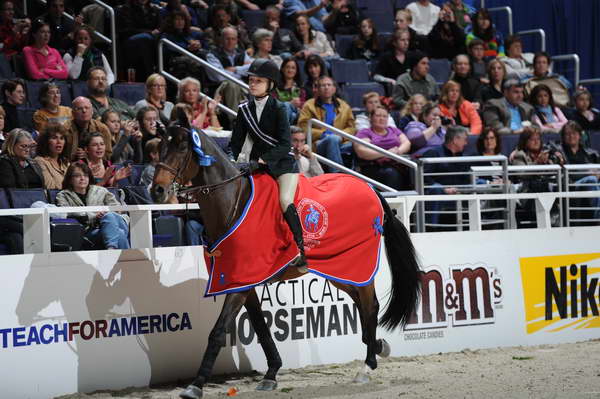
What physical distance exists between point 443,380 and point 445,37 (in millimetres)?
9433

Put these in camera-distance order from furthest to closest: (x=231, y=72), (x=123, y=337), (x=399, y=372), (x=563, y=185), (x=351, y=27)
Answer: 1. (x=351, y=27)
2. (x=231, y=72)
3. (x=563, y=185)
4. (x=399, y=372)
5. (x=123, y=337)

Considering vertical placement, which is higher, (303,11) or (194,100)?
(303,11)

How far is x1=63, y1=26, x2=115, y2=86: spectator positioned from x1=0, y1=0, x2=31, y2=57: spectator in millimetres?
538

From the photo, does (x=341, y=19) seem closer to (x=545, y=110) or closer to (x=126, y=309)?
Result: (x=545, y=110)

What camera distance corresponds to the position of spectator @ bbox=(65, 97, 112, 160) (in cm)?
899

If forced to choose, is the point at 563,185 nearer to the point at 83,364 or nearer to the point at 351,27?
the point at 351,27

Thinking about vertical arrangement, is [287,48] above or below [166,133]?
above

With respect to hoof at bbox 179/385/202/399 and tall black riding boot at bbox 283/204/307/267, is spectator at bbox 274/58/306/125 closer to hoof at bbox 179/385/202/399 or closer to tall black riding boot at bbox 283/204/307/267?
tall black riding boot at bbox 283/204/307/267

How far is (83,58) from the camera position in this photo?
1129 centimetres

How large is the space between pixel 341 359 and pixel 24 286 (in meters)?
2.96

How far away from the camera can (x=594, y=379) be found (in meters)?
7.14

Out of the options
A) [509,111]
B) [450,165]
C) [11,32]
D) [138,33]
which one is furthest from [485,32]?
[11,32]

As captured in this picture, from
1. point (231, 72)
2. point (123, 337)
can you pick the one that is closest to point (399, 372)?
point (123, 337)

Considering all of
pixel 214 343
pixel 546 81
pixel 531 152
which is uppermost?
pixel 546 81
